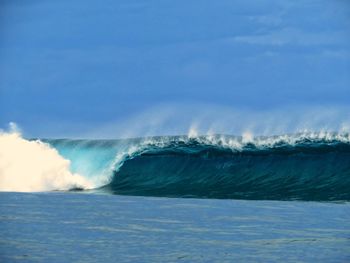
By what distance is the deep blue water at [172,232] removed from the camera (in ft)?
26.7

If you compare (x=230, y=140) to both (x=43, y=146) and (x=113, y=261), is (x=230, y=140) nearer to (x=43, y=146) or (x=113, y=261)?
(x=43, y=146)

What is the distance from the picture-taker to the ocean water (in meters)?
8.54

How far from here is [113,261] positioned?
7758 mm

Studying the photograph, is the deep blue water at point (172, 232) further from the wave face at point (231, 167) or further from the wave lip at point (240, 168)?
the wave face at point (231, 167)

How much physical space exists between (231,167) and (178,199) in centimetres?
520

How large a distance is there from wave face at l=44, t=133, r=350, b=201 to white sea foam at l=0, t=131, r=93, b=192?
1.00 metres

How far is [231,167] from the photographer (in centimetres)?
2083

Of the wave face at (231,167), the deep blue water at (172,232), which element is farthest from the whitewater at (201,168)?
the deep blue water at (172,232)

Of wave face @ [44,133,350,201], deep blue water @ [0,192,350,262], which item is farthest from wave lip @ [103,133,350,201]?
deep blue water @ [0,192,350,262]

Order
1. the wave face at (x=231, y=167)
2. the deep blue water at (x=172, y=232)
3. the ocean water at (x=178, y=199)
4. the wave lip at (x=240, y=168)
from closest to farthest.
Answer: the deep blue water at (x=172, y=232), the ocean water at (x=178, y=199), the wave lip at (x=240, y=168), the wave face at (x=231, y=167)

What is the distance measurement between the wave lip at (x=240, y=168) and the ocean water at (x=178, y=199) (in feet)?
0.11

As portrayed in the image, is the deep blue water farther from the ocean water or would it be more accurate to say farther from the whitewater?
the whitewater

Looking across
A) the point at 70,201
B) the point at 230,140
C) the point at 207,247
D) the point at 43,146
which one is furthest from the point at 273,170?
the point at 207,247

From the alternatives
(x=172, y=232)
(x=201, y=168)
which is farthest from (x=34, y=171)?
(x=172, y=232)
